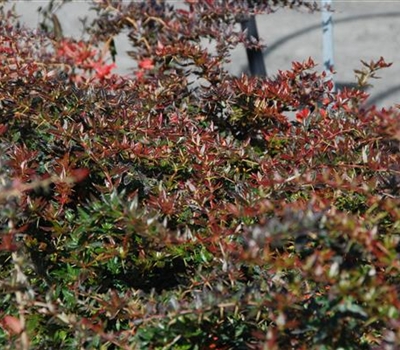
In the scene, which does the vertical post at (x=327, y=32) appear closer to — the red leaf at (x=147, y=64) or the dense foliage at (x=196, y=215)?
the red leaf at (x=147, y=64)

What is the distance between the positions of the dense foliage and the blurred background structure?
387cm

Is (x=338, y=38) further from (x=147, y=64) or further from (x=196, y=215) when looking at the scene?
(x=196, y=215)

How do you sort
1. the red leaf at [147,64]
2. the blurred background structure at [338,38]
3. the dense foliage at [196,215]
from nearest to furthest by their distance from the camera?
1. the dense foliage at [196,215]
2. the red leaf at [147,64]
3. the blurred background structure at [338,38]

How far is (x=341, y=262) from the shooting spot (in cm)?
137

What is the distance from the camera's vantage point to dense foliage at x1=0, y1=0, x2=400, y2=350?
4.60ft

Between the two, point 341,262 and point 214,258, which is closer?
point 341,262

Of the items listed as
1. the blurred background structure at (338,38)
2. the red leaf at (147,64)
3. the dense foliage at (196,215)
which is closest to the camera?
the dense foliage at (196,215)

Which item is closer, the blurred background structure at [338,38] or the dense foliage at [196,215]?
the dense foliage at [196,215]

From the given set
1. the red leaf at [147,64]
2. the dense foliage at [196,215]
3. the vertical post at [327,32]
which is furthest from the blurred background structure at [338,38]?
the dense foliage at [196,215]

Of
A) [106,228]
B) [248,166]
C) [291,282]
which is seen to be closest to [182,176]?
[248,166]

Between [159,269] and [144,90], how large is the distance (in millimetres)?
836

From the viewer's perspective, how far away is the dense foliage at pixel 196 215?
1.40 metres

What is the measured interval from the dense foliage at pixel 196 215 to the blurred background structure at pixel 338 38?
387 cm

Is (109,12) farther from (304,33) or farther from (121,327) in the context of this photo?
(304,33)
